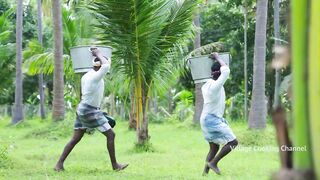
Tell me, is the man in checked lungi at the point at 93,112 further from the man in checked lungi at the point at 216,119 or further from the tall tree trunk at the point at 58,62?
the tall tree trunk at the point at 58,62

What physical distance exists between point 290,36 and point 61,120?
1443 cm

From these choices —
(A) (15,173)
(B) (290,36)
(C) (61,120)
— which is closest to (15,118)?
(C) (61,120)

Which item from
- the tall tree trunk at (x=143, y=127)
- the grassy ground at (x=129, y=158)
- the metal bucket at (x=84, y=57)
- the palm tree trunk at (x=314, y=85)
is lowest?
the grassy ground at (x=129, y=158)

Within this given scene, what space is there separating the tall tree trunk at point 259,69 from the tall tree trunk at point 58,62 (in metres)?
5.40

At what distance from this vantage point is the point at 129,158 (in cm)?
909

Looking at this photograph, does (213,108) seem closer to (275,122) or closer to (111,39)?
(111,39)

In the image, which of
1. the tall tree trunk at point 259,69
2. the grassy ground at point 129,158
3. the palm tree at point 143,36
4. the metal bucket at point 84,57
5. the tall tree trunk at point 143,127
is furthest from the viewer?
the tall tree trunk at point 259,69

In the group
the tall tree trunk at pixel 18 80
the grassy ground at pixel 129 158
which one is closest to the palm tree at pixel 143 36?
the grassy ground at pixel 129 158

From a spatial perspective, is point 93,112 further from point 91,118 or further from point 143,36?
point 143,36

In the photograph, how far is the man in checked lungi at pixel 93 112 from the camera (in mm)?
6836

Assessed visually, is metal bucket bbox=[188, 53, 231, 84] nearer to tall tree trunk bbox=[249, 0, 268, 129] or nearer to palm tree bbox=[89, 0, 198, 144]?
palm tree bbox=[89, 0, 198, 144]

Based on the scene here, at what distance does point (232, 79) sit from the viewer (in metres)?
22.7

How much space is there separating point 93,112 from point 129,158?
7.81 ft

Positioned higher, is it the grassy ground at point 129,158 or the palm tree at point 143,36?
the palm tree at point 143,36
